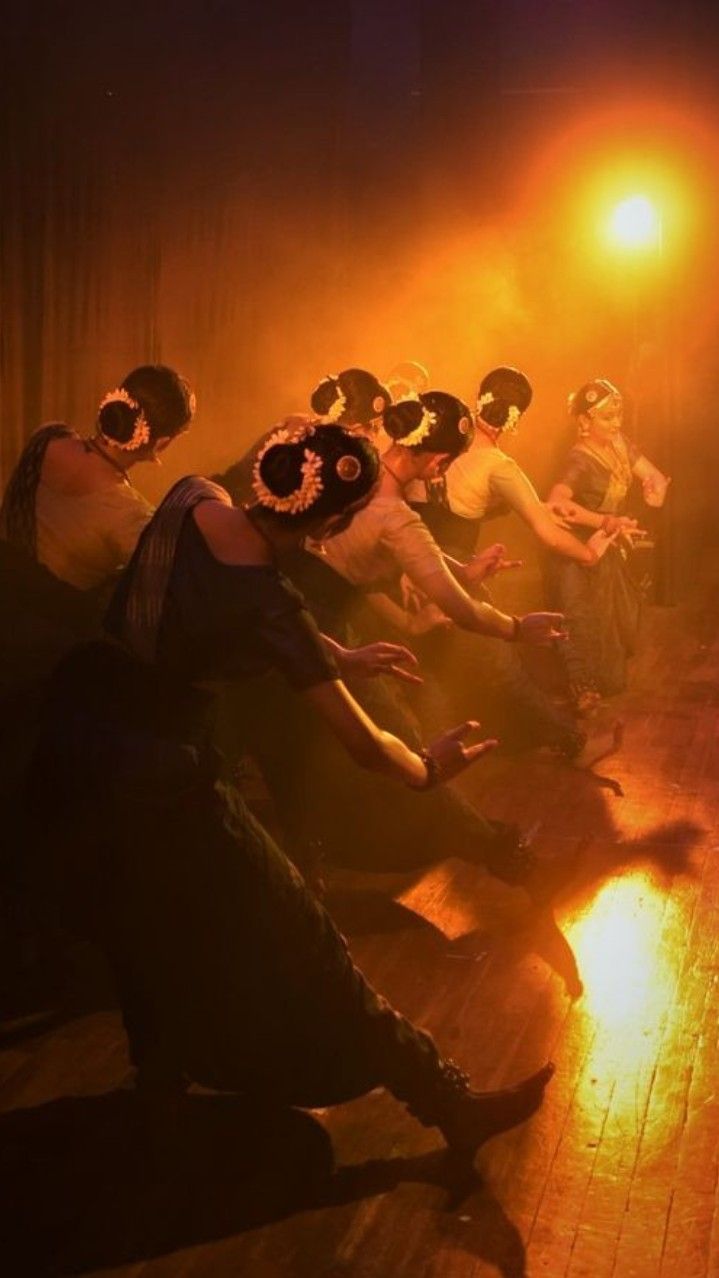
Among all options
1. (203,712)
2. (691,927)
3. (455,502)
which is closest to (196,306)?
(455,502)

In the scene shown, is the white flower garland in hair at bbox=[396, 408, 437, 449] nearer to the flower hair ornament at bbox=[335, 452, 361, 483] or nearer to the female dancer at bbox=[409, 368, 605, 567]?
the female dancer at bbox=[409, 368, 605, 567]

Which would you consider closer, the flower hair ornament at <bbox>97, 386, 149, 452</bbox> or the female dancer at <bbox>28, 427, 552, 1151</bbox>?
the female dancer at <bbox>28, 427, 552, 1151</bbox>

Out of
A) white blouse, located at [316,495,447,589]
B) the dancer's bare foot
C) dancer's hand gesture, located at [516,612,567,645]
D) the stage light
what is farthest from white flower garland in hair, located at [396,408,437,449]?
the stage light

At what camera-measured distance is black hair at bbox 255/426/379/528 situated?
3.90m

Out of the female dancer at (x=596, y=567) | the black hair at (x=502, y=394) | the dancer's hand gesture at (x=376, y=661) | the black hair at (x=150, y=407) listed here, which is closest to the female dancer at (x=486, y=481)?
the black hair at (x=502, y=394)

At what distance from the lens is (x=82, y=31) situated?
9250mm

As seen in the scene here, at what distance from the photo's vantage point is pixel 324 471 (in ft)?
12.8

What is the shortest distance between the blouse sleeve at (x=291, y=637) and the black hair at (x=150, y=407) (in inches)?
82.0

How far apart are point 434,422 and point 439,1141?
9.59 ft

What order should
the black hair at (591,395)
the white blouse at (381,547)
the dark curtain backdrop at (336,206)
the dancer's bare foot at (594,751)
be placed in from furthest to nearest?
the black hair at (591,395) < the dark curtain backdrop at (336,206) < the dancer's bare foot at (594,751) < the white blouse at (381,547)

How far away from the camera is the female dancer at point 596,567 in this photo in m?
9.75

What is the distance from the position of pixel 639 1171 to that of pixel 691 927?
1.86 meters

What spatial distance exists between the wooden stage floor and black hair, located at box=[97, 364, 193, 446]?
1761mm

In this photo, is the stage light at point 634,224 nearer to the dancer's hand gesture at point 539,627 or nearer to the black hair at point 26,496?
the dancer's hand gesture at point 539,627
